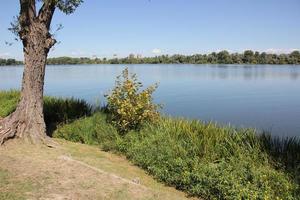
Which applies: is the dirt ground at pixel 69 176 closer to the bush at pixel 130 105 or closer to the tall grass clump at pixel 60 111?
the bush at pixel 130 105

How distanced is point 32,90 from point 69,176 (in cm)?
342

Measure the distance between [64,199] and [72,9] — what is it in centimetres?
625

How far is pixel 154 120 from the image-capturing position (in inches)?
397

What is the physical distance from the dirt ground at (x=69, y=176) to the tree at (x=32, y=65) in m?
0.44

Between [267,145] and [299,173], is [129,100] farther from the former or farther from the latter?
[299,173]

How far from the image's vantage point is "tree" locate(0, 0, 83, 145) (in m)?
9.56

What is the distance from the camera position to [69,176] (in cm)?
712

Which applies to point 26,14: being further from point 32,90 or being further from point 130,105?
point 130,105

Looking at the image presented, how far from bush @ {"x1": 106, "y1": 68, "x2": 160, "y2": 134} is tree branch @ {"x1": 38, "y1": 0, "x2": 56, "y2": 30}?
101 inches

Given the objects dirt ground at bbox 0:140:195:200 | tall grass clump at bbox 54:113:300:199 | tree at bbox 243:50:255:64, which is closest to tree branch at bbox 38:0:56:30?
dirt ground at bbox 0:140:195:200

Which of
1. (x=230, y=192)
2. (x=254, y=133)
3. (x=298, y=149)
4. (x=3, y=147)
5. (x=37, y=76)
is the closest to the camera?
(x=230, y=192)

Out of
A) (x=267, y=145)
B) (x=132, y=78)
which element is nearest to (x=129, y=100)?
(x=132, y=78)

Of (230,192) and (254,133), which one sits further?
(254,133)

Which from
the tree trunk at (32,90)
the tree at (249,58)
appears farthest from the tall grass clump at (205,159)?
the tree at (249,58)
